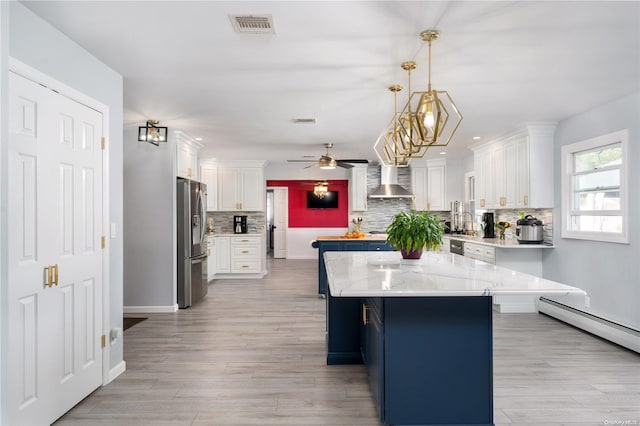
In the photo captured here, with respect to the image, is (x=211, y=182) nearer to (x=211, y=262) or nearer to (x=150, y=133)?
(x=211, y=262)

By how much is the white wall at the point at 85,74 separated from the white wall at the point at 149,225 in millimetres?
2001

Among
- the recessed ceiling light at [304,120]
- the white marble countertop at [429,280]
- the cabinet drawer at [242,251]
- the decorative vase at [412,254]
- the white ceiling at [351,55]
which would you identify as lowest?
the cabinet drawer at [242,251]

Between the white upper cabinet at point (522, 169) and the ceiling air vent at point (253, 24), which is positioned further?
the white upper cabinet at point (522, 169)

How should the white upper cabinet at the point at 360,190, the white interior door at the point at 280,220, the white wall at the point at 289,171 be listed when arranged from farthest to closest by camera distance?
the white interior door at the point at 280,220 → the white wall at the point at 289,171 → the white upper cabinet at the point at 360,190

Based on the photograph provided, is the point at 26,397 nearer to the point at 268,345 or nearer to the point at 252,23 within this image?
the point at 268,345

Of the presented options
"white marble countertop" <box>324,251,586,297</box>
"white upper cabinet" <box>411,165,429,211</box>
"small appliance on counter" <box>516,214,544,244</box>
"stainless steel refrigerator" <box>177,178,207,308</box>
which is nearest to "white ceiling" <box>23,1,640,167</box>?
"stainless steel refrigerator" <box>177,178,207,308</box>

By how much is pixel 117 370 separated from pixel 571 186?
205 inches

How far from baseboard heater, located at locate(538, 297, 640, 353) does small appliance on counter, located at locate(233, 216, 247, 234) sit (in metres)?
5.45

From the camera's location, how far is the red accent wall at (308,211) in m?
11.1

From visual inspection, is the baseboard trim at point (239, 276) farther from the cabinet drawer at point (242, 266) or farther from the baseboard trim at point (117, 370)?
the baseboard trim at point (117, 370)

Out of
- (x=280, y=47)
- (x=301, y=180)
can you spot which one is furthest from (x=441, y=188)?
(x=280, y=47)

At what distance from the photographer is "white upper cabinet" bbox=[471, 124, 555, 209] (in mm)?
5156

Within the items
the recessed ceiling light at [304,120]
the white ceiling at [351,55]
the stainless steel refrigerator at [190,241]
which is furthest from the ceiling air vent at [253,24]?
the stainless steel refrigerator at [190,241]

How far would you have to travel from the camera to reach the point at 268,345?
394 cm
